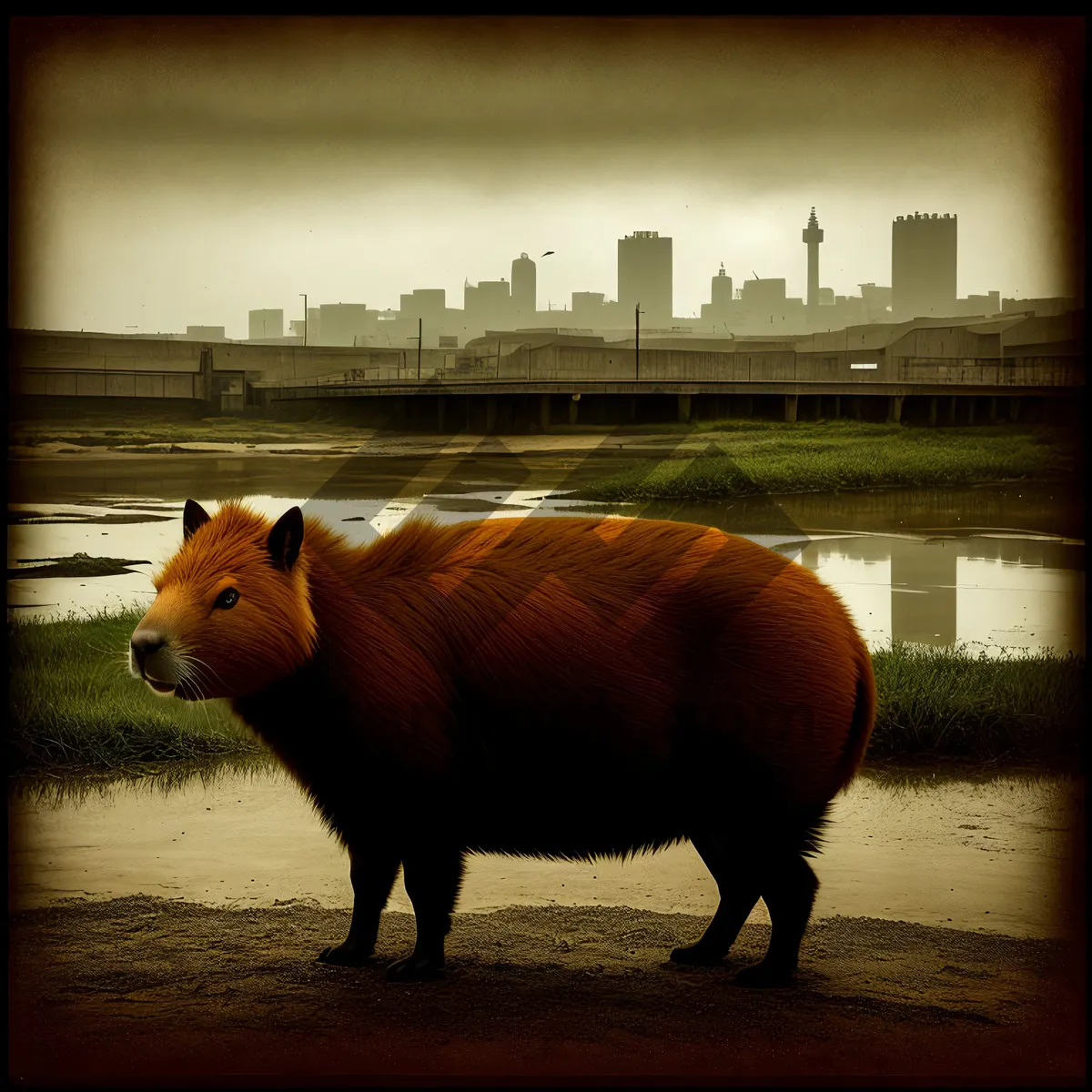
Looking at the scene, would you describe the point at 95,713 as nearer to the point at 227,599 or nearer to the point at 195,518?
the point at 195,518

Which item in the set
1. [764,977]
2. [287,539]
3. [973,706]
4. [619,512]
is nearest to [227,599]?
[287,539]

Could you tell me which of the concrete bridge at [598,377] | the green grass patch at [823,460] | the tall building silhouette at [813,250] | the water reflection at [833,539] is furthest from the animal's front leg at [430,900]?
the tall building silhouette at [813,250]

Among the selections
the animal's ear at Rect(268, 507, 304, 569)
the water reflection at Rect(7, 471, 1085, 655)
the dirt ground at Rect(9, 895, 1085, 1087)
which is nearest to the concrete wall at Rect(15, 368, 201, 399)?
the water reflection at Rect(7, 471, 1085, 655)

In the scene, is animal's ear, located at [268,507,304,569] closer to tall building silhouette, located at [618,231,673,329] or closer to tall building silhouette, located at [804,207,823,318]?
tall building silhouette, located at [618,231,673,329]

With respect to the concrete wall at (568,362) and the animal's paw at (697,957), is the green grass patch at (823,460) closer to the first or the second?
the concrete wall at (568,362)

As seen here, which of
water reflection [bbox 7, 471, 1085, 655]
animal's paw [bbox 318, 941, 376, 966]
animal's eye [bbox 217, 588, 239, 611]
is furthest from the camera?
water reflection [bbox 7, 471, 1085, 655]

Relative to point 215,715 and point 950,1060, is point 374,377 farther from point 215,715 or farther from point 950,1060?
point 950,1060
